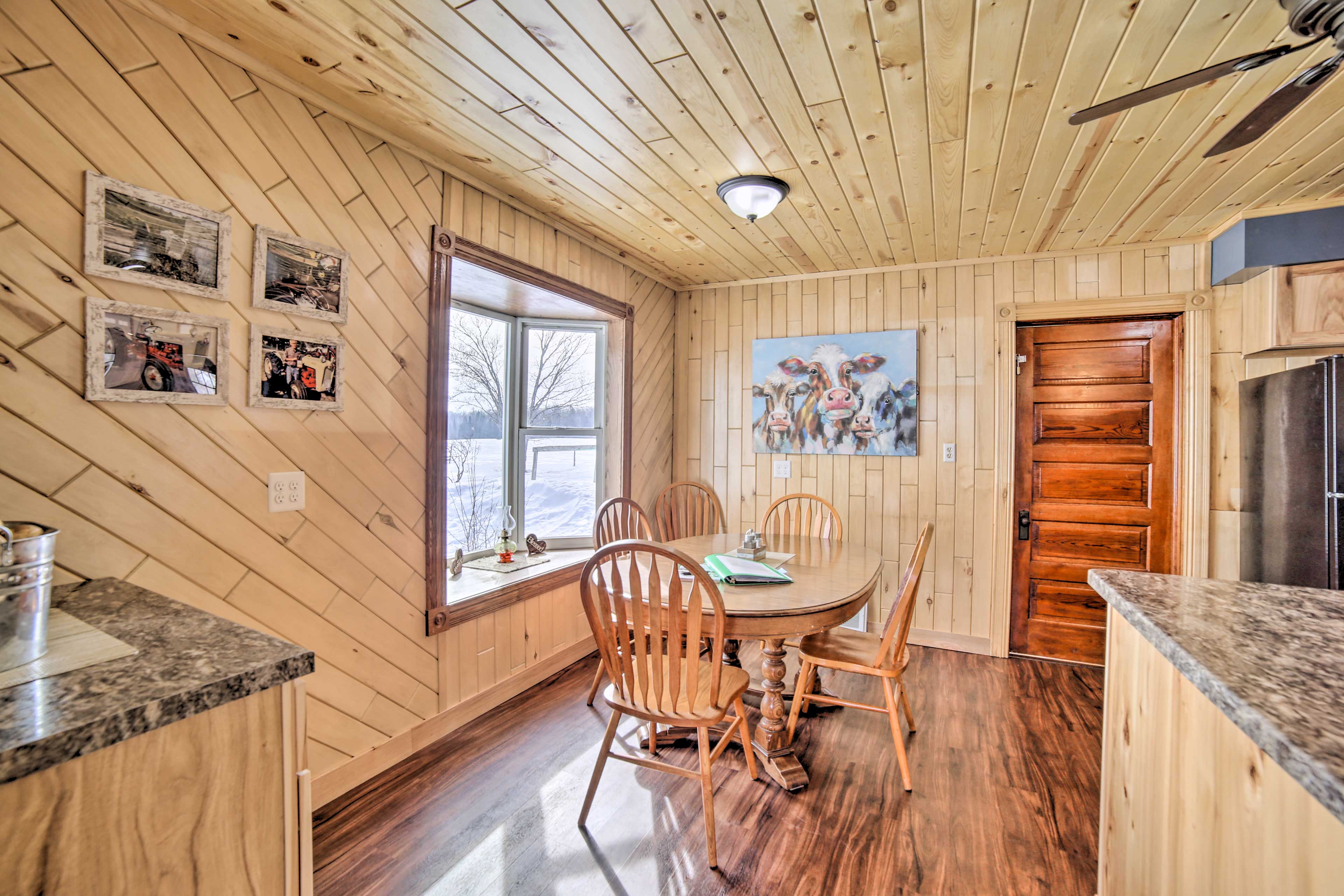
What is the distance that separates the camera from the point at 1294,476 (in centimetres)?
255

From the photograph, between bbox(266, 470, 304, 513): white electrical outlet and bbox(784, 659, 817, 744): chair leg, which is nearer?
bbox(266, 470, 304, 513): white electrical outlet

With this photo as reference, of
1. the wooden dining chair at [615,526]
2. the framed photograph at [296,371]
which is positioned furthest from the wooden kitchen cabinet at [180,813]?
the wooden dining chair at [615,526]

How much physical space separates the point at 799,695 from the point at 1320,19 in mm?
2385

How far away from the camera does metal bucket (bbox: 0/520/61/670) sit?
2.88 ft

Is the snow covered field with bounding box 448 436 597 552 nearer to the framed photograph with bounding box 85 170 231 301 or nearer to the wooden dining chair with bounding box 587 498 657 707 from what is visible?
the wooden dining chair with bounding box 587 498 657 707

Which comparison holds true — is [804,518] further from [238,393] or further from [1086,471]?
[238,393]

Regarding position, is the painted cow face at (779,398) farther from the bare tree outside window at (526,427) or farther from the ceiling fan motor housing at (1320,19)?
the ceiling fan motor housing at (1320,19)

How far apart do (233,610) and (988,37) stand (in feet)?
8.89

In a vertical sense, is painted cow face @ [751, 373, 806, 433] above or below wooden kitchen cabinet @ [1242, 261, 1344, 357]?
below

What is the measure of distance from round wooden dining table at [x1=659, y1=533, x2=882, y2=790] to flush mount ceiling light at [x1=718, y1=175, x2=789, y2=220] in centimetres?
158

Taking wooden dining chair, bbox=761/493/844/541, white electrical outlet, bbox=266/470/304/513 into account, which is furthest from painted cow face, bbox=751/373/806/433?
white electrical outlet, bbox=266/470/304/513

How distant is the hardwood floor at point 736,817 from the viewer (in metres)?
1.71

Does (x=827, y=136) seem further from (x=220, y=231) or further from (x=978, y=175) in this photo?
(x=220, y=231)

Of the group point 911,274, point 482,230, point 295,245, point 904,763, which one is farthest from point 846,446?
point 295,245
